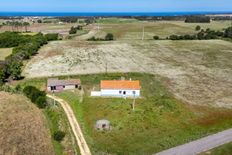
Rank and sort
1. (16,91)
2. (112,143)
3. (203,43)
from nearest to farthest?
1. (112,143)
2. (16,91)
3. (203,43)

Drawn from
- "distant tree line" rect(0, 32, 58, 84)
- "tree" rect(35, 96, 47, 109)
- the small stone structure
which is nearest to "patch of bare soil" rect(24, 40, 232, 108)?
"distant tree line" rect(0, 32, 58, 84)

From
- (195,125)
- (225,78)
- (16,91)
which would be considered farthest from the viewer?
(225,78)

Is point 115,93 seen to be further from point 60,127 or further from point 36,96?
point 60,127

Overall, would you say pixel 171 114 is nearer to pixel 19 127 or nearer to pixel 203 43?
pixel 19 127

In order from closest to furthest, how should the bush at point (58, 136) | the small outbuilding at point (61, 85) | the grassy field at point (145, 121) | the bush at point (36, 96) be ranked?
the grassy field at point (145, 121), the bush at point (58, 136), the bush at point (36, 96), the small outbuilding at point (61, 85)

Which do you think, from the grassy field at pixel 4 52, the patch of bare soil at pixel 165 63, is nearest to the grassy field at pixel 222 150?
the patch of bare soil at pixel 165 63

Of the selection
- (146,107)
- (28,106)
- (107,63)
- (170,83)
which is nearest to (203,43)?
(107,63)

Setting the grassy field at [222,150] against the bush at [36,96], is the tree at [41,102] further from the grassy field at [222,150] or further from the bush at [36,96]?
the grassy field at [222,150]
